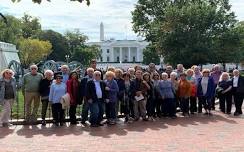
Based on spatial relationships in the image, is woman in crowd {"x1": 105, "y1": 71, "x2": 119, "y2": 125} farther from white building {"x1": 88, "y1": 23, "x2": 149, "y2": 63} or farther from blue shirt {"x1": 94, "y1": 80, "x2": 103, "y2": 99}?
white building {"x1": 88, "y1": 23, "x2": 149, "y2": 63}

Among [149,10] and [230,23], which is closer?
[230,23]

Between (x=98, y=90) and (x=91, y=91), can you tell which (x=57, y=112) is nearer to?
(x=91, y=91)

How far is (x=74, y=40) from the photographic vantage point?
11094 centimetres

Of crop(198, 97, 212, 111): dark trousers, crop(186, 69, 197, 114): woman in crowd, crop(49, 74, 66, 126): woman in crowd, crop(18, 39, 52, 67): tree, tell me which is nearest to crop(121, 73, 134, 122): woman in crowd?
crop(49, 74, 66, 126): woman in crowd

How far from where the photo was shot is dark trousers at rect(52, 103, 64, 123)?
1519 cm

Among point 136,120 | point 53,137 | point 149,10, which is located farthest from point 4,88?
point 149,10

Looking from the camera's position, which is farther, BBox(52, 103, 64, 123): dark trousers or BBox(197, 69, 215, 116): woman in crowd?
BBox(197, 69, 215, 116): woman in crowd

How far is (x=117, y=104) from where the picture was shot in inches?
629

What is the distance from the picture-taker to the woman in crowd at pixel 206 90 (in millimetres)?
18000

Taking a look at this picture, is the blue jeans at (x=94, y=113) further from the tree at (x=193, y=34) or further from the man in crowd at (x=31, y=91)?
the tree at (x=193, y=34)

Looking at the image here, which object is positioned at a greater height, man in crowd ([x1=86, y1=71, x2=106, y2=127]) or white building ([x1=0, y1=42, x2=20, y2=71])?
white building ([x1=0, y1=42, x2=20, y2=71])

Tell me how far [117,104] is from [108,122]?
0.74 metres

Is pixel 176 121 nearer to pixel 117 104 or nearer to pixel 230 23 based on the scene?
pixel 117 104

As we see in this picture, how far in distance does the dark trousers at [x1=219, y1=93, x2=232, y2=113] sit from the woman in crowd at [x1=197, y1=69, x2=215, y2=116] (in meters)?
0.60
